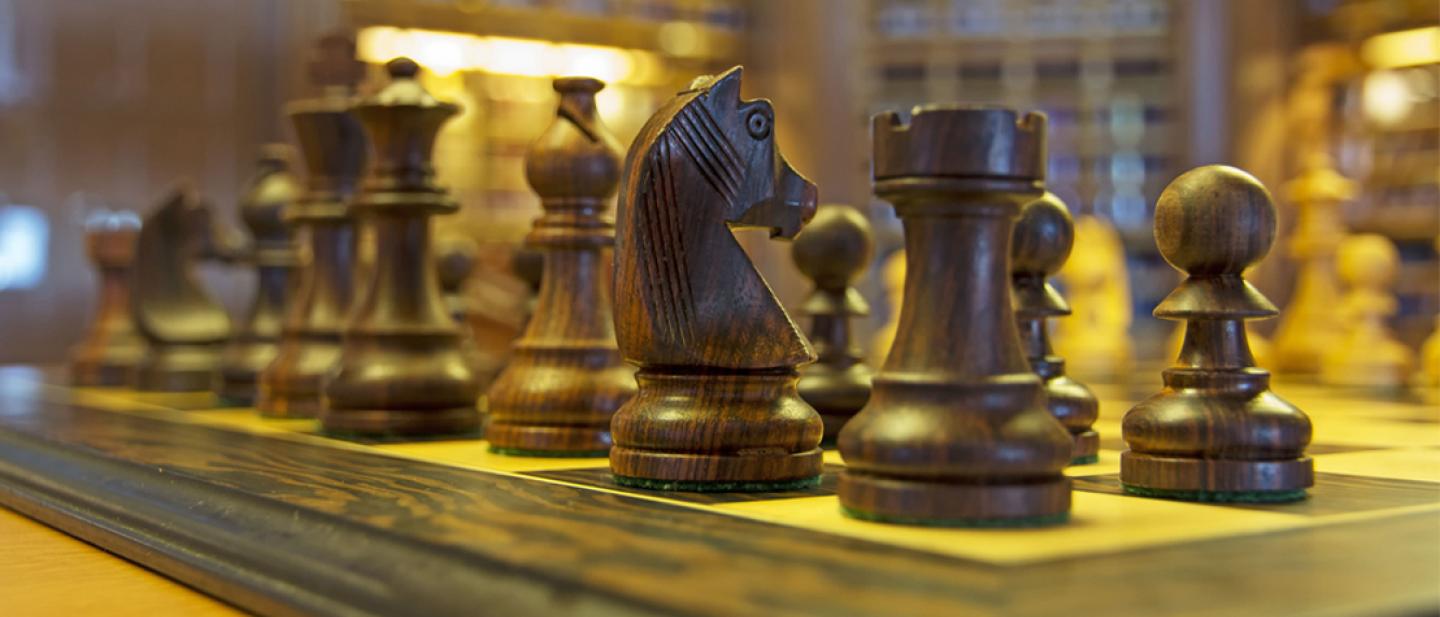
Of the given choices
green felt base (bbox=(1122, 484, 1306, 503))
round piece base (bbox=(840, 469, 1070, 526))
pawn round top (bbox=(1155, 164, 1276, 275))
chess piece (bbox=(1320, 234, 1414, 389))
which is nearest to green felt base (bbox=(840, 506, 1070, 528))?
round piece base (bbox=(840, 469, 1070, 526))

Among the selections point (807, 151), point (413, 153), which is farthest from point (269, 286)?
point (807, 151)

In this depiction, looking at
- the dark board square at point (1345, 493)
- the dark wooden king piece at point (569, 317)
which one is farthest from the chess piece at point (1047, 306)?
the dark wooden king piece at point (569, 317)

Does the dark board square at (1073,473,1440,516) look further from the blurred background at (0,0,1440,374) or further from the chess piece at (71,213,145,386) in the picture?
the blurred background at (0,0,1440,374)

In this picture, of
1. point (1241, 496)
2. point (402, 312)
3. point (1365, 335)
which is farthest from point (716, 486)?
point (1365, 335)

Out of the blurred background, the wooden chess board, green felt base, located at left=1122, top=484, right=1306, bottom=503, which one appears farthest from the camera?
the blurred background

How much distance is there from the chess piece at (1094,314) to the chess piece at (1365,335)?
0.38 m

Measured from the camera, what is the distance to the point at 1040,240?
1.20 m

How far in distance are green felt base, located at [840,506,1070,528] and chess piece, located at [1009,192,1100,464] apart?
379mm

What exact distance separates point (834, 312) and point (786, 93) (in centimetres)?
536

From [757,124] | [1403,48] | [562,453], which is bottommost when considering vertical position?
[562,453]

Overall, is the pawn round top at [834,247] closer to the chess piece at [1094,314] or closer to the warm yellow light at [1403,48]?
the chess piece at [1094,314]

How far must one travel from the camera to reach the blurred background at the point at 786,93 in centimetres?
563

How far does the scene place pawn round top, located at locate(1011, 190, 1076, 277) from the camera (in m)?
1.20

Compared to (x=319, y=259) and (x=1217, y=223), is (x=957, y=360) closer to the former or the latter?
(x=1217, y=223)
